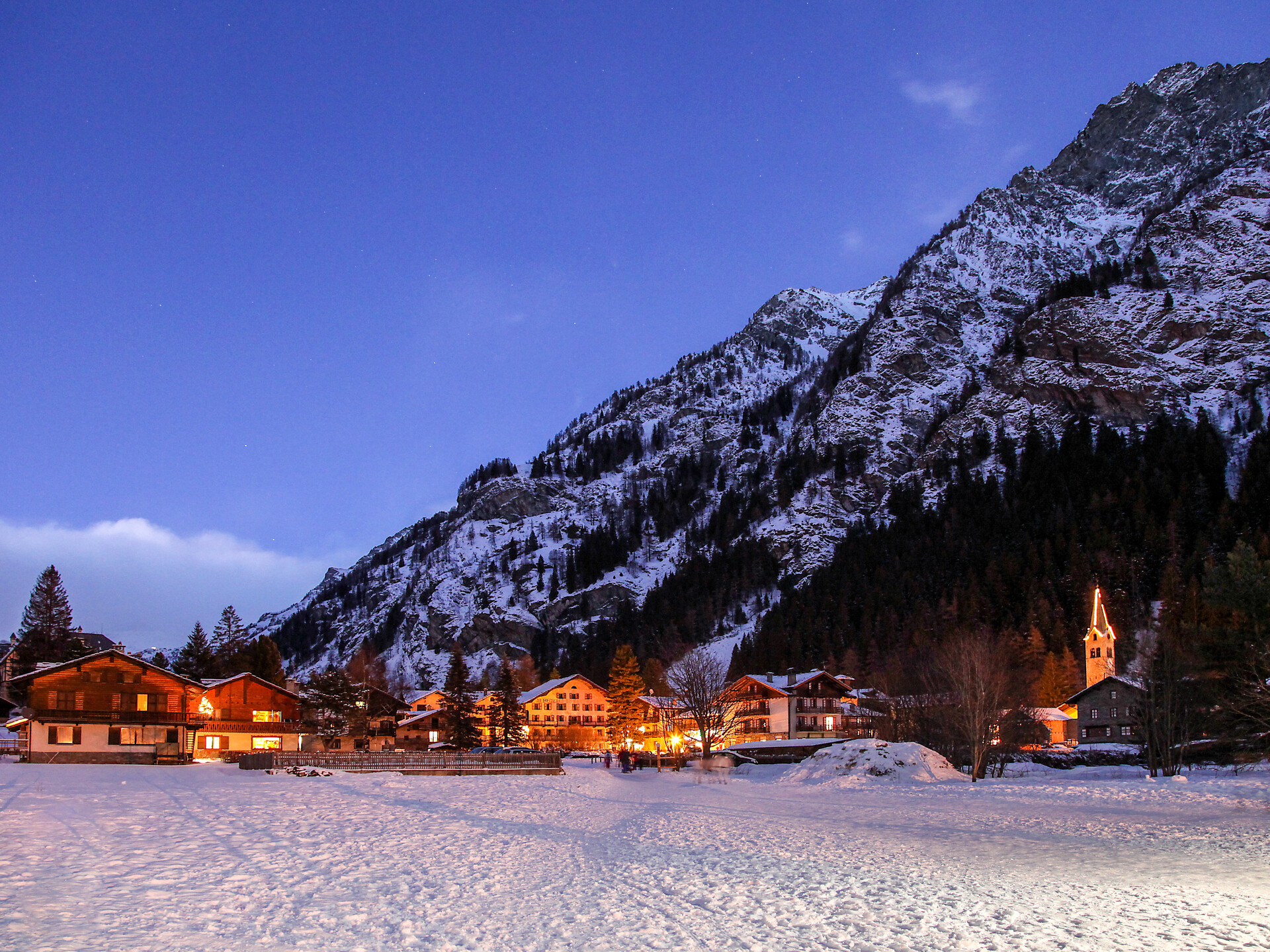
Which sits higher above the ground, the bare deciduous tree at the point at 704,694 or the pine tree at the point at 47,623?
the pine tree at the point at 47,623

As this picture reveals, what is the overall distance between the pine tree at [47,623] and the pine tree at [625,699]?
179 ft

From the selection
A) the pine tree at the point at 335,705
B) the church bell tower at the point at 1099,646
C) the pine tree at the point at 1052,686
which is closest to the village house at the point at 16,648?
the pine tree at the point at 335,705

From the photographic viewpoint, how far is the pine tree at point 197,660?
8919 centimetres

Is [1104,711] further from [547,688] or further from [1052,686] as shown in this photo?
[547,688]

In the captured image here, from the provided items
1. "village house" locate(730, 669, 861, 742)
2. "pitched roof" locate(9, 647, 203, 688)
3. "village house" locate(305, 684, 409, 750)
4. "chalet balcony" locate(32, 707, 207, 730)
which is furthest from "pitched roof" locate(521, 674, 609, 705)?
"pitched roof" locate(9, 647, 203, 688)

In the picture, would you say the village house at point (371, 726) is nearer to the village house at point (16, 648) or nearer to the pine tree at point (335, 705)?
the pine tree at point (335, 705)

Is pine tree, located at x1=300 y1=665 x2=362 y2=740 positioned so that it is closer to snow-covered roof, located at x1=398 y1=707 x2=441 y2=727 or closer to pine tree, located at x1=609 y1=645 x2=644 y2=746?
snow-covered roof, located at x1=398 y1=707 x2=441 y2=727

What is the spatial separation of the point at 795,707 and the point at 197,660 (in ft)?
201

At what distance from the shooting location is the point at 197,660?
297 ft

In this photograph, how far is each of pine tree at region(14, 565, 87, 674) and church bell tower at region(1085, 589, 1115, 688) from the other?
111987mm

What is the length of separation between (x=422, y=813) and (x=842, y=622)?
5106 inches

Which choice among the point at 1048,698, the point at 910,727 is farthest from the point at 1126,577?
the point at 910,727

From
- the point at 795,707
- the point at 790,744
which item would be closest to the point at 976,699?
the point at 790,744

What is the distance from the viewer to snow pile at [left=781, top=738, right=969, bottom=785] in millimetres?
40312
